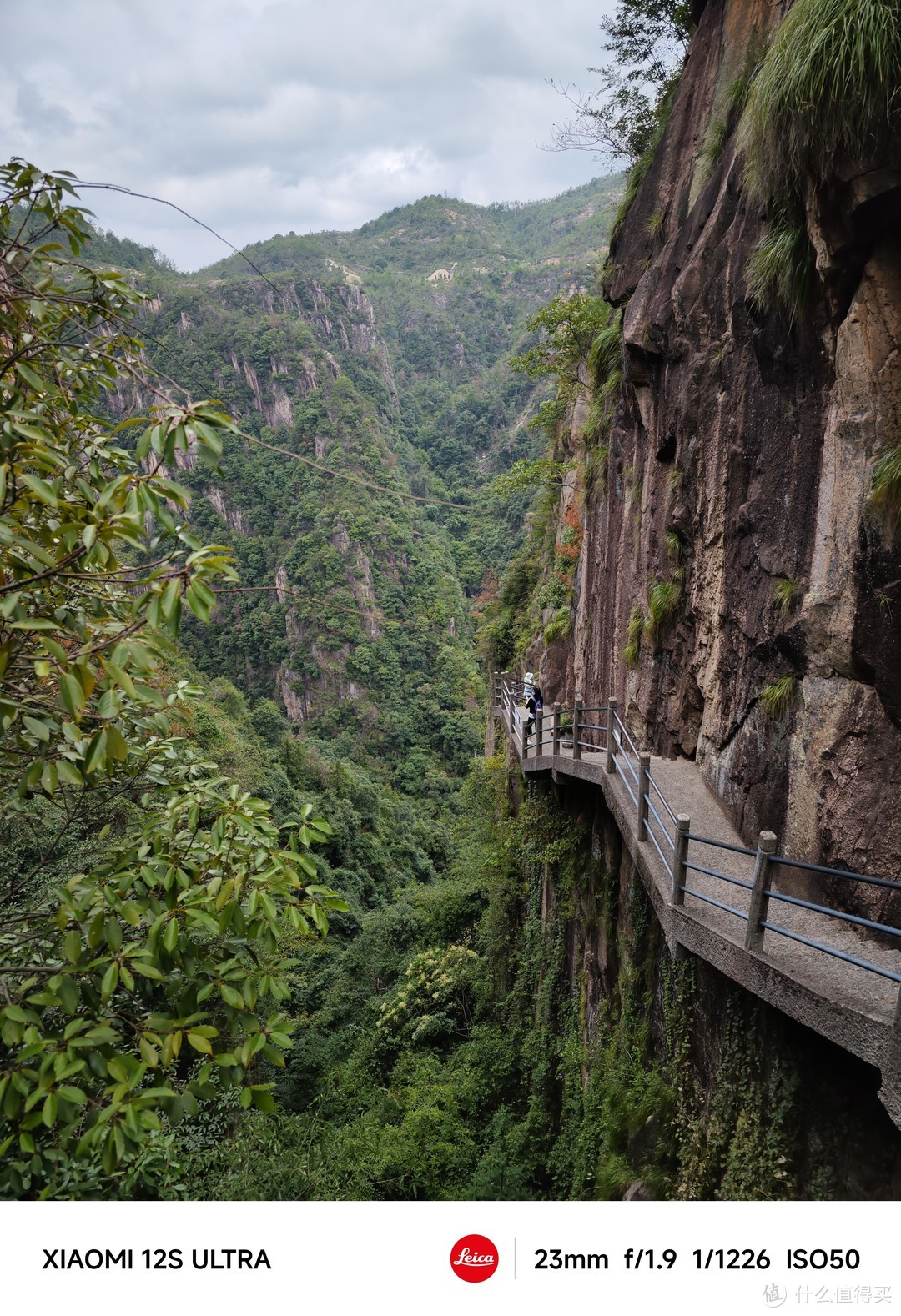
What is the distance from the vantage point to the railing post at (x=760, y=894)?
3781 mm

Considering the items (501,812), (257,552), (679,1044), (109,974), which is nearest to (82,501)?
(109,974)

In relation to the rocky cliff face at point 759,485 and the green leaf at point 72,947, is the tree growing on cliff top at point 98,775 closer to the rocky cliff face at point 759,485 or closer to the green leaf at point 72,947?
the green leaf at point 72,947

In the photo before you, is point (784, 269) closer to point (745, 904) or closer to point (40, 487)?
point (745, 904)

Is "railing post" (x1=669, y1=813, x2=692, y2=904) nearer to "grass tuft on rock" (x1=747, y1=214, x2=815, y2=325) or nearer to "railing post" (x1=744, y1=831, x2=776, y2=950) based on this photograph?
"railing post" (x1=744, y1=831, x2=776, y2=950)

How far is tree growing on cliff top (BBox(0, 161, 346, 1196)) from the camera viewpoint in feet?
7.61

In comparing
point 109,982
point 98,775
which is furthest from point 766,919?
point 98,775

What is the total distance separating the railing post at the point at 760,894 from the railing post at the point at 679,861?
82 centimetres

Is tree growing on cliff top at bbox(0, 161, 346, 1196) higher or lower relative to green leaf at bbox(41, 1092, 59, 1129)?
higher

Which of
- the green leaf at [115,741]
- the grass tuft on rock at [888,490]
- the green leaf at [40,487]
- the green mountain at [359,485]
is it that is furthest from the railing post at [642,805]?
the green mountain at [359,485]

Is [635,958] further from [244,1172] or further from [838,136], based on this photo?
[838,136]

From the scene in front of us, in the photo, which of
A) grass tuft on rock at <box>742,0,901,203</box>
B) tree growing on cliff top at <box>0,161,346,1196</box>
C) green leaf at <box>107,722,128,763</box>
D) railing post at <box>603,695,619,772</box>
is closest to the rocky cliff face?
grass tuft on rock at <box>742,0,901,203</box>

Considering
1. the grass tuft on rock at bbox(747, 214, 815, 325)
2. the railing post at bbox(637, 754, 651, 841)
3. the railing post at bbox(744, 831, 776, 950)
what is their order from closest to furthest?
the railing post at bbox(744, 831, 776, 950), the grass tuft on rock at bbox(747, 214, 815, 325), the railing post at bbox(637, 754, 651, 841)
